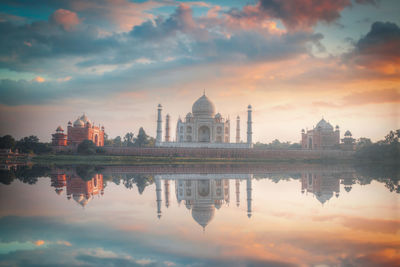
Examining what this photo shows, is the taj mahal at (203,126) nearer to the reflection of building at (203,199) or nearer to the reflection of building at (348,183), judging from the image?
the reflection of building at (348,183)

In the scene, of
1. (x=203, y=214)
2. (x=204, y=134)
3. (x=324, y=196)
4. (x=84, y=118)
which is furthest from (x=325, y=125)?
(x=203, y=214)

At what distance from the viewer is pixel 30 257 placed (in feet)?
18.6

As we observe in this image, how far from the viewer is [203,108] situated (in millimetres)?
48281

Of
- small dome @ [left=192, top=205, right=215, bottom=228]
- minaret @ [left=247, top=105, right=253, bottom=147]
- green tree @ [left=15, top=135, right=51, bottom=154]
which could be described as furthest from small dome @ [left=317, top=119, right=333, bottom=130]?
small dome @ [left=192, top=205, right=215, bottom=228]

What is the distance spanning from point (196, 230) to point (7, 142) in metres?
35.8

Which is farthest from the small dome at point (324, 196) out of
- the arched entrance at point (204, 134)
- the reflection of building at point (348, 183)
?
the arched entrance at point (204, 134)

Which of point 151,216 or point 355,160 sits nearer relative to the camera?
point 151,216

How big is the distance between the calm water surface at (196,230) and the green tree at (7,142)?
2824 cm

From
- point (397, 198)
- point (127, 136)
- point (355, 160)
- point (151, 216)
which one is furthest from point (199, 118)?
point (151, 216)

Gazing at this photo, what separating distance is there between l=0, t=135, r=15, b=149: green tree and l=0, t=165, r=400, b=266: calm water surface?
28.2 metres

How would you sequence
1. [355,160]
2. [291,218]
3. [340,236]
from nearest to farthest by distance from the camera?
[340,236] < [291,218] < [355,160]

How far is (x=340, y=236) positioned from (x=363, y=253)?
1035 mm

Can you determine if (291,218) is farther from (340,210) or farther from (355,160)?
(355,160)

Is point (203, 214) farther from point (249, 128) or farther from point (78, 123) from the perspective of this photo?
point (249, 128)
